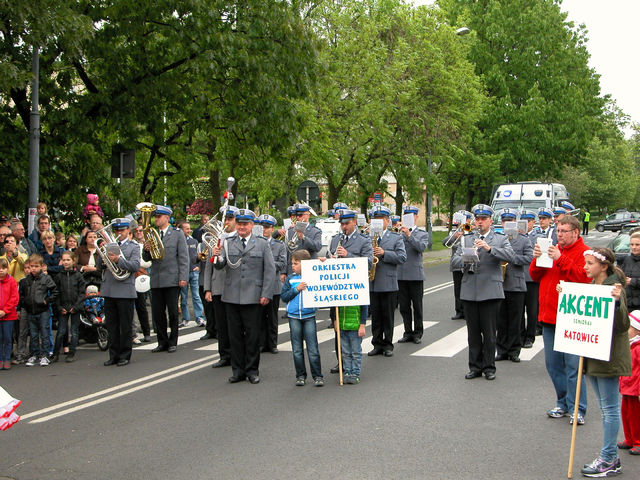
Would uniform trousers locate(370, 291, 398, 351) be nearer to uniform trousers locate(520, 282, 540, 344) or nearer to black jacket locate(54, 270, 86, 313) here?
uniform trousers locate(520, 282, 540, 344)

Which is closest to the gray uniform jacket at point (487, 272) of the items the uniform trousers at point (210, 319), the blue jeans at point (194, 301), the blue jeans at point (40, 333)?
the uniform trousers at point (210, 319)

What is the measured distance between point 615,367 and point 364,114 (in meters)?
22.9

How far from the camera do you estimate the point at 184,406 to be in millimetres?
8164

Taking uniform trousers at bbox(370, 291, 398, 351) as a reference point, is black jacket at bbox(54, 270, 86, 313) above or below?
above

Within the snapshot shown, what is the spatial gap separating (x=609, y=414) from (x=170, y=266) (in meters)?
7.32

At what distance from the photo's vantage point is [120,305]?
35.3ft

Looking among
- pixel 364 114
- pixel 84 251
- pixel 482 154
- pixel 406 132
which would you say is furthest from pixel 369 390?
pixel 482 154

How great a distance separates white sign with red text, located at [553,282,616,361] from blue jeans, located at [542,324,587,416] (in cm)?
104

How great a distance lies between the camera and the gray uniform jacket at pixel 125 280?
10711mm

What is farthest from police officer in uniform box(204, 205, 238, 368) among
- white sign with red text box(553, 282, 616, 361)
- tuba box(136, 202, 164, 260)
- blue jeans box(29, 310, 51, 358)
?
white sign with red text box(553, 282, 616, 361)

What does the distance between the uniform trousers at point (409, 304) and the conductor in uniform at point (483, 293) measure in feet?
8.58

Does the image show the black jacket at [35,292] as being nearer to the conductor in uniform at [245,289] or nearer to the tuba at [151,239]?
the tuba at [151,239]

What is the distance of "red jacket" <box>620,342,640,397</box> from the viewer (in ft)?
20.8

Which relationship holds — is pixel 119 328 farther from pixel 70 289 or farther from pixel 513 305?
pixel 513 305
